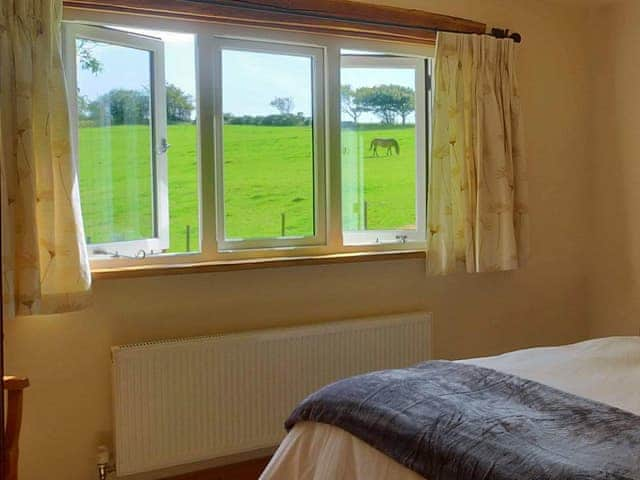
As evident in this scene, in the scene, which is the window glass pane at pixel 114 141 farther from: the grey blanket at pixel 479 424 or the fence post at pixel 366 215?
the grey blanket at pixel 479 424

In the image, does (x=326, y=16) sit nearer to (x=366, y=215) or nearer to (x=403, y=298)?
(x=366, y=215)

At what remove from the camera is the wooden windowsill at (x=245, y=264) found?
8.31 ft

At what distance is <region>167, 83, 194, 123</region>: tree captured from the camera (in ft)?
9.01

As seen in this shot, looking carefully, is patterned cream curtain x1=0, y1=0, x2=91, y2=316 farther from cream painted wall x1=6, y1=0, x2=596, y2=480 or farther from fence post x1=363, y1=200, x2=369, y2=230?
fence post x1=363, y1=200, x2=369, y2=230

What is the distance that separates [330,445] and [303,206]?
1.56 m

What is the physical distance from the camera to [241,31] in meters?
2.80

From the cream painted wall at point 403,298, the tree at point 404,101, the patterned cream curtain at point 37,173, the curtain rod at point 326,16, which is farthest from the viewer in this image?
the tree at point 404,101

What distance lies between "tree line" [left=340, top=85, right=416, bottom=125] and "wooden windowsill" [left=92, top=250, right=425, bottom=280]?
0.68 metres

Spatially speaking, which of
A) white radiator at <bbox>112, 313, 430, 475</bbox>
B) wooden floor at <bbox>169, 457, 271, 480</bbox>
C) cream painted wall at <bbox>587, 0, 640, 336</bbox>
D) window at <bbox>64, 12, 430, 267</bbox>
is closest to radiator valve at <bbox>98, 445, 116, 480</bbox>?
white radiator at <bbox>112, 313, 430, 475</bbox>

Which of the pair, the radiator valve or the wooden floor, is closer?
the radiator valve

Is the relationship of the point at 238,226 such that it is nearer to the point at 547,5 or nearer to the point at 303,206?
the point at 303,206

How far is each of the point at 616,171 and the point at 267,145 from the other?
2.06 meters

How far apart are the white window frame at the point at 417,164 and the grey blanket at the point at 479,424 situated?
54.8 inches

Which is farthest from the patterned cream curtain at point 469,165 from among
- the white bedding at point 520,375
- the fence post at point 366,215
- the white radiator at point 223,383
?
the white bedding at point 520,375
